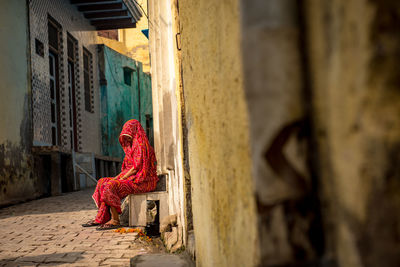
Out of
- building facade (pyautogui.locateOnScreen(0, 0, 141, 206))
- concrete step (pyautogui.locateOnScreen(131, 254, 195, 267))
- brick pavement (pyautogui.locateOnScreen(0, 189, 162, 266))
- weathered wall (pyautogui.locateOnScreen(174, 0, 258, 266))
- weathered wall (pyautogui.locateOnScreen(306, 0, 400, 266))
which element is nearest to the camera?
weathered wall (pyautogui.locateOnScreen(306, 0, 400, 266))

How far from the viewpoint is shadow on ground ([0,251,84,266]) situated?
3742 millimetres

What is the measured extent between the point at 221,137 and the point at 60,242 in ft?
13.2

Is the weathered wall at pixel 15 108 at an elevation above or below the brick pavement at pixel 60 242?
above

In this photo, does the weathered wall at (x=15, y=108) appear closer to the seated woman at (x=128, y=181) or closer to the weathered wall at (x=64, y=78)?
the weathered wall at (x=64, y=78)

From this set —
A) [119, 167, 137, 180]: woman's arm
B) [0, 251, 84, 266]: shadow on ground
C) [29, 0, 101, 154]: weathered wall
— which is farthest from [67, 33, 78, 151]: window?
[0, 251, 84, 266]: shadow on ground

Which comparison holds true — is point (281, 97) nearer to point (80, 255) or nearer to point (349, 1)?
point (349, 1)

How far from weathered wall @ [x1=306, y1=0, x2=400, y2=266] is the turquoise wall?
683 inches

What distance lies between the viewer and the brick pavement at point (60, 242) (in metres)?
3.87

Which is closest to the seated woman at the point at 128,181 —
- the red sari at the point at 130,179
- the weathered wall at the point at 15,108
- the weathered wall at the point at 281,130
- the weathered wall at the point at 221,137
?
the red sari at the point at 130,179

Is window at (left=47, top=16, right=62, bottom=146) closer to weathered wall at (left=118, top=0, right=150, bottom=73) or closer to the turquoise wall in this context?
the turquoise wall

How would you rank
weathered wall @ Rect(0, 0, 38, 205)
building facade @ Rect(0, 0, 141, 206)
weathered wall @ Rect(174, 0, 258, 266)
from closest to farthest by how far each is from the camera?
weathered wall @ Rect(174, 0, 258, 266)
weathered wall @ Rect(0, 0, 38, 205)
building facade @ Rect(0, 0, 141, 206)

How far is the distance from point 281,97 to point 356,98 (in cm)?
12

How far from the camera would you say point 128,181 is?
235 inches

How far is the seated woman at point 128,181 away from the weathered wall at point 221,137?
4143mm
